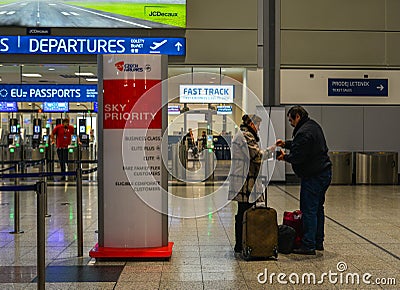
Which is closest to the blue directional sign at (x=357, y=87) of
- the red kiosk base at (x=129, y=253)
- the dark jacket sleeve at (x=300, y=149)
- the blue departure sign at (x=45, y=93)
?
the blue departure sign at (x=45, y=93)

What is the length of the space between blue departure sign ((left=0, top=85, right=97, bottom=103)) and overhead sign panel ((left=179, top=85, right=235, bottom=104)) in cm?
246

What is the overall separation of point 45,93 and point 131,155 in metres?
10.4

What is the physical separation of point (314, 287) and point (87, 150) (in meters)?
14.6

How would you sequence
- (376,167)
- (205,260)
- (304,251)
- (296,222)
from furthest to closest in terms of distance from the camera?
(376,167) → (296,222) → (304,251) → (205,260)

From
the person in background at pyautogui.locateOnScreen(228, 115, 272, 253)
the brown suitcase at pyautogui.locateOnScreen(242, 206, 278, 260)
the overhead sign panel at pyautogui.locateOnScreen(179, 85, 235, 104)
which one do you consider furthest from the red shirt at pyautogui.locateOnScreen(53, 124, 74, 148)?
the brown suitcase at pyautogui.locateOnScreen(242, 206, 278, 260)

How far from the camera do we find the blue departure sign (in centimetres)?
1608

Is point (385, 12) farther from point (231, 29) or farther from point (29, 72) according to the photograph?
point (29, 72)

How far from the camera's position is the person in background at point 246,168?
6594mm

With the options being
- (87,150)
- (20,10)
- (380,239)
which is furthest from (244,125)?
(87,150)

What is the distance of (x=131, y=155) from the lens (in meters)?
6.37

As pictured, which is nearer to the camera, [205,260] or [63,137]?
[205,260]

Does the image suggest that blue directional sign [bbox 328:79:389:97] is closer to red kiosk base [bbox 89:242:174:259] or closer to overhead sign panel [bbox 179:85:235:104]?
overhead sign panel [bbox 179:85:235:104]

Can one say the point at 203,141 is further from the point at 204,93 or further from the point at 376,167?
the point at 376,167

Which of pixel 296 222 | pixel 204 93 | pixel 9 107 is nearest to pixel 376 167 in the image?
pixel 204 93
